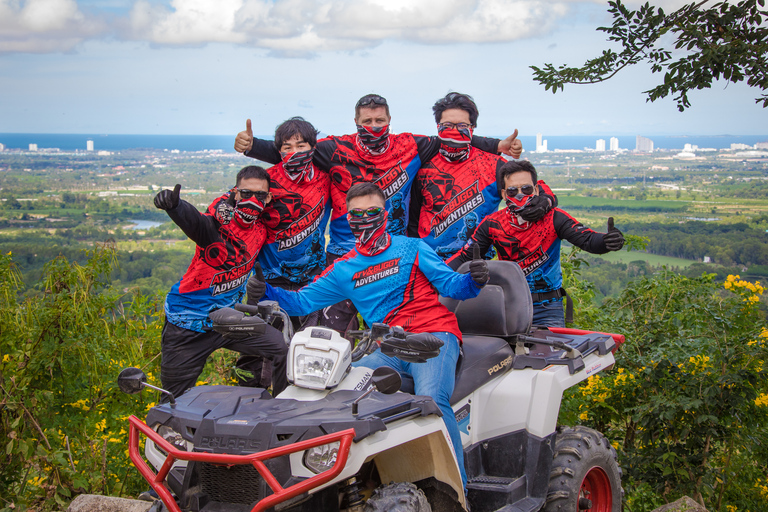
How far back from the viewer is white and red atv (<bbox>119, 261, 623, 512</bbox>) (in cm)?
257

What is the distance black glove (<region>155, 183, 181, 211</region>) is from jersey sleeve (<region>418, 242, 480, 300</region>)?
1517 millimetres

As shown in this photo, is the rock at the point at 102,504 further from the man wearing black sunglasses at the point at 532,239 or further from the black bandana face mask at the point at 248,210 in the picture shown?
the man wearing black sunglasses at the point at 532,239

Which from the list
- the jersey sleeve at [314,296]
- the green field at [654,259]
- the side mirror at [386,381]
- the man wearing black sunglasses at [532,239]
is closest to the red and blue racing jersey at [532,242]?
the man wearing black sunglasses at [532,239]

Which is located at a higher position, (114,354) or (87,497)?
(114,354)

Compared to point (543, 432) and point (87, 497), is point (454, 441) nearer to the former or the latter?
point (543, 432)

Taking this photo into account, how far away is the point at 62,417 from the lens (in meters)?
4.89

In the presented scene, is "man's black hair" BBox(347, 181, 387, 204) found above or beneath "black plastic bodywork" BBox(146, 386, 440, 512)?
above

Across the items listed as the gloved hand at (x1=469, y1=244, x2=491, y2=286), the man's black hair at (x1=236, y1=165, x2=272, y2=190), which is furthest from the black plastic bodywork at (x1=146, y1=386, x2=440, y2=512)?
the man's black hair at (x1=236, y1=165, x2=272, y2=190)

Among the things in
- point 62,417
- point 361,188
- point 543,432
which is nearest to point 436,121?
point 361,188

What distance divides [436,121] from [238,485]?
11.4 feet

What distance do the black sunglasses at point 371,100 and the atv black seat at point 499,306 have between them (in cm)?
154

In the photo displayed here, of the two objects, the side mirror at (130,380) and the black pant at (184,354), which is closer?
the side mirror at (130,380)

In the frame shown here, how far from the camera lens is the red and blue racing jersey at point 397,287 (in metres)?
3.74

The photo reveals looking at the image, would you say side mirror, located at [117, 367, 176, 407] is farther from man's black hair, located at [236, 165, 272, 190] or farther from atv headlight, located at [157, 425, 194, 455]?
man's black hair, located at [236, 165, 272, 190]
